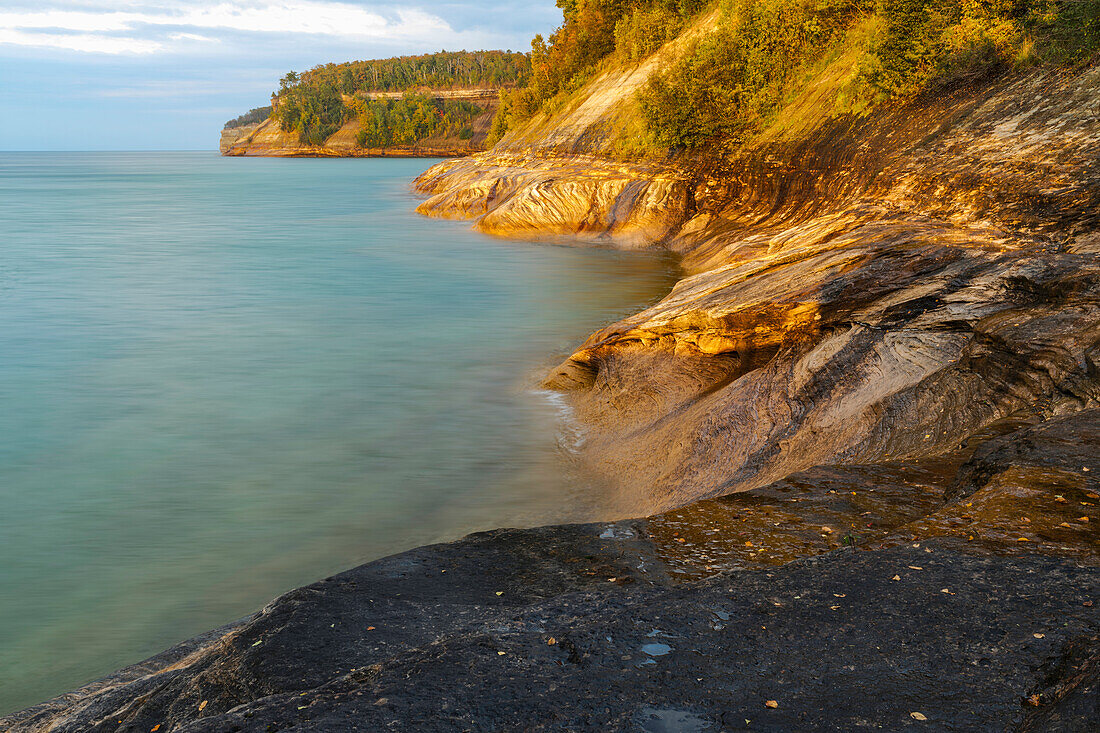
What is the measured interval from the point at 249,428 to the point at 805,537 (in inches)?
297

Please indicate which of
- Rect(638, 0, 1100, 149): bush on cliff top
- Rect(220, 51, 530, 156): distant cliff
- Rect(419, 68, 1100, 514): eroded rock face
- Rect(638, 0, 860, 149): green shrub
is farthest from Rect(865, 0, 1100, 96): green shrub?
Rect(220, 51, 530, 156): distant cliff

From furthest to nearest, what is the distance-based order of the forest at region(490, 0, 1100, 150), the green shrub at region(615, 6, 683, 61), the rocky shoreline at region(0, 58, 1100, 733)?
the green shrub at region(615, 6, 683, 61) < the forest at region(490, 0, 1100, 150) < the rocky shoreline at region(0, 58, 1100, 733)

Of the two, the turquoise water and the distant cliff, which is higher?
the distant cliff

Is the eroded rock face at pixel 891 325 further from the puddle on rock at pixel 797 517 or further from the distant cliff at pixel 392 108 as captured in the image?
the distant cliff at pixel 392 108

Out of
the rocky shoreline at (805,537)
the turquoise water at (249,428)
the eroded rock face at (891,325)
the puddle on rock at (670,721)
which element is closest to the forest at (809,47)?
the eroded rock face at (891,325)

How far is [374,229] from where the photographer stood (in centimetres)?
3045

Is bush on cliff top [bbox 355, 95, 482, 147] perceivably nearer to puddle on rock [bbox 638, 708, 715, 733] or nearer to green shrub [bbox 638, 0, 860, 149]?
green shrub [bbox 638, 0, 860, 149]

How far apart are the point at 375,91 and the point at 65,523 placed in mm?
176243

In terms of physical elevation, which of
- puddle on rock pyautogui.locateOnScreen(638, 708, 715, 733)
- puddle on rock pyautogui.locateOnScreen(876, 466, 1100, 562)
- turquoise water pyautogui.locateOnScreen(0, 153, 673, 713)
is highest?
puddle on rock pyautogui.locateOnScreen(876, 466, 1100, 562)

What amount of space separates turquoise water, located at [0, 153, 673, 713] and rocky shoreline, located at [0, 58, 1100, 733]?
1340mm

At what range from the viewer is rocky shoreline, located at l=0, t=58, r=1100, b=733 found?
2.88 metres

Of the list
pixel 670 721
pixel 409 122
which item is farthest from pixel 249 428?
pixel 409 122

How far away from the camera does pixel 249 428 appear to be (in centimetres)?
994

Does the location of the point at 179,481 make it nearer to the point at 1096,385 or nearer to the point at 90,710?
the point at 90,710
